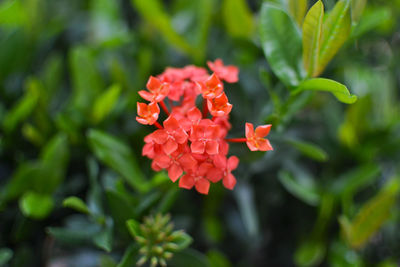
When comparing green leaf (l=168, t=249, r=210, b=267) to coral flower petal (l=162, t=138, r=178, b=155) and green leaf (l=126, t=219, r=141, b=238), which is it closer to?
green leaf (l=126, t=219, r=141, b=238)

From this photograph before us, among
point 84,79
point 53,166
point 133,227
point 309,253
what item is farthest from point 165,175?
point 309,253

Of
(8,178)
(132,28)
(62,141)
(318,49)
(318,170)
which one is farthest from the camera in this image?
(132,28)

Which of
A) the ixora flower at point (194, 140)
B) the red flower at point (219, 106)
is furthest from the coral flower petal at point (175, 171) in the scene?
the red flower at point (219, 106)

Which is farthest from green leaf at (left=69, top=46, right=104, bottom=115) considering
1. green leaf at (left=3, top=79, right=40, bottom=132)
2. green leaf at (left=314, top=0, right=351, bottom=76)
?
green leaf at (left=314, top=0, right=351, bottom=76)

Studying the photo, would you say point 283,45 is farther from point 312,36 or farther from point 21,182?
point 21,182

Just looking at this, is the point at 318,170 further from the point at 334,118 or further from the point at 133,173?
the point at 133,173

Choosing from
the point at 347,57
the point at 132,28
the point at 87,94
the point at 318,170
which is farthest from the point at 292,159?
the point at 132,28
